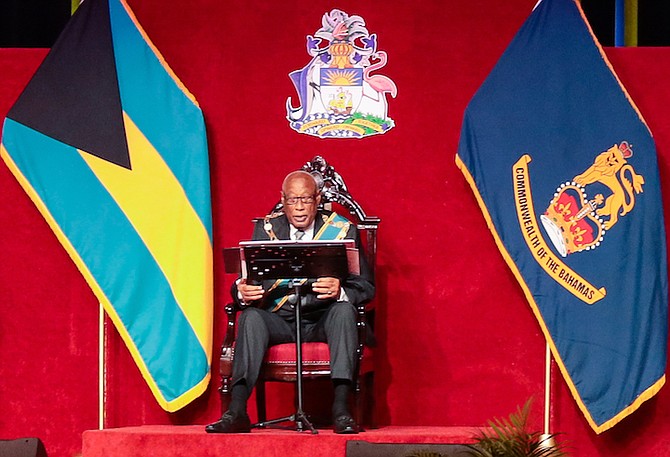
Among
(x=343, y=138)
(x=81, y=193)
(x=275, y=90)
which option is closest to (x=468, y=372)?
(x=343, y=138)

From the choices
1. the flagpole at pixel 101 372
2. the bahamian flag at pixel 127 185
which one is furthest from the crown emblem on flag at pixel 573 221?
the flagpole at pixel 101 372

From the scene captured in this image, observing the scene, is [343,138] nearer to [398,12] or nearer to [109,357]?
[398,12]

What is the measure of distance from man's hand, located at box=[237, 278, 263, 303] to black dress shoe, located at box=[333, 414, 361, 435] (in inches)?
22.2

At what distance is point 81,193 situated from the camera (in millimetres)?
4965

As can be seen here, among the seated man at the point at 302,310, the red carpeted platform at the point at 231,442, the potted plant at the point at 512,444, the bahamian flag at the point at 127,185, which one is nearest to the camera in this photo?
the potted plant at the point at 512,444

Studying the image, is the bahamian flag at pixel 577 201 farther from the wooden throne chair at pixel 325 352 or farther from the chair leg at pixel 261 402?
the chair leg at pixel 261 402

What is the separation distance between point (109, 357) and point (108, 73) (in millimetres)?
1245

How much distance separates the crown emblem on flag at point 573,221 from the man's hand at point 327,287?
3.43 feet

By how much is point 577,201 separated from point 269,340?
1470 mm

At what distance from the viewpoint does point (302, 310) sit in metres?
4.59

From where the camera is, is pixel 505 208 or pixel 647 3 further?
pixel 647 3

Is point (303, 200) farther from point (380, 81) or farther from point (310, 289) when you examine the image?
point (380, 81)

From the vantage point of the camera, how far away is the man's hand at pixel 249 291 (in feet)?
14.4

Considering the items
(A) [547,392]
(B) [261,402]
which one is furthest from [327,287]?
(A) [547,392]
